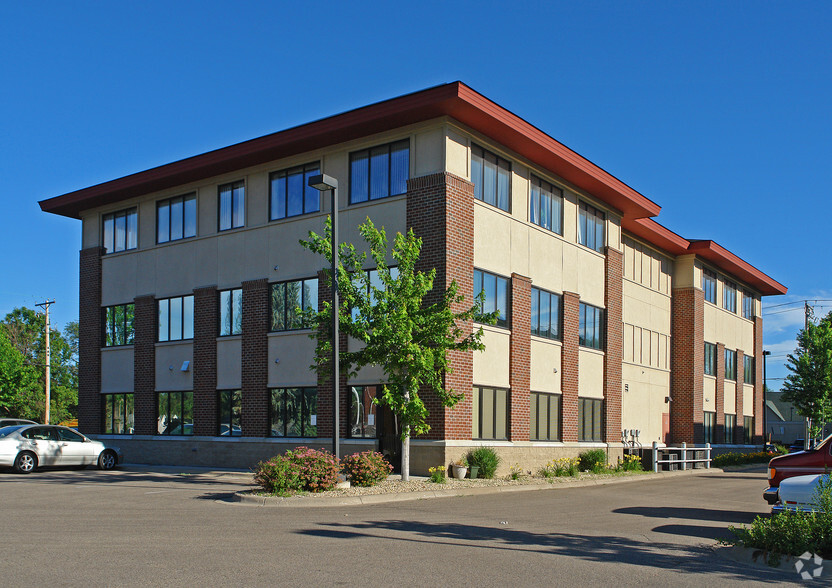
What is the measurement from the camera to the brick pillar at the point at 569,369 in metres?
30.2

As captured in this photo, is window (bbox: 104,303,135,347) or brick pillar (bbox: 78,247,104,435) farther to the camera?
brick pillar (bbox: 78,247,104,435)

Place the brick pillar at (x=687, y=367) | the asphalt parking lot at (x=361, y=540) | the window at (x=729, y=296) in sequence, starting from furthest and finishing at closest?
the window at (x=729, y=296) → the brick pillar at (x=687, y=367) → the asphalt parking lot at (x=361, y=540)

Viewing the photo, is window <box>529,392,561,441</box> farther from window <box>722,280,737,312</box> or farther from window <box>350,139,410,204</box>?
window <box>722,280,737,312</box>

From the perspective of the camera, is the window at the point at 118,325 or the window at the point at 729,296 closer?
the window at the point at 118,325

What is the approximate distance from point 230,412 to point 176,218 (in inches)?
308

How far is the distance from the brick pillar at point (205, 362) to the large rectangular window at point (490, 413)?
972cm

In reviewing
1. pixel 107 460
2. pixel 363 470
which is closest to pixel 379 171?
pixel 363 470

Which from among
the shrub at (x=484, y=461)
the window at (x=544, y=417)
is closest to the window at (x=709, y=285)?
the window at (x=544, y=417)

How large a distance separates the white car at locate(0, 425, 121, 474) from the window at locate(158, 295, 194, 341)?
5113 mm

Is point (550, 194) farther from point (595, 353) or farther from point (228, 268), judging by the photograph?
point (228, 268)

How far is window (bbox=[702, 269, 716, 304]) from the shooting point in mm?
44656

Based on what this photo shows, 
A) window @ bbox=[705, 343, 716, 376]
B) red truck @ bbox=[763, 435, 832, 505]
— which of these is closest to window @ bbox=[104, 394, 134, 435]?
red truck @ bbox=[763, 435, 832, 505]

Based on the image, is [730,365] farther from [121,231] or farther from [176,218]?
[121,231]

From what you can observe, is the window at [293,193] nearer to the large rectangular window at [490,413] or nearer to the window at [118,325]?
the large rectangular window at [490,413]
